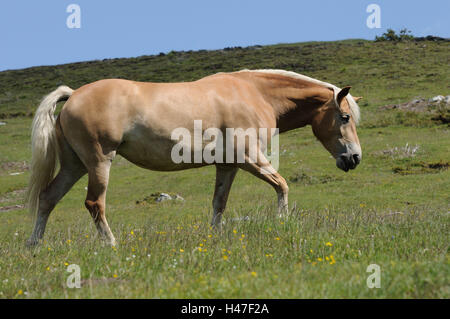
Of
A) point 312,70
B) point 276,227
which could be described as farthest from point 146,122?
point 312,70

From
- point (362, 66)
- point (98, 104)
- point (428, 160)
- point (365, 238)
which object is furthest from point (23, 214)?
point (362, 66)

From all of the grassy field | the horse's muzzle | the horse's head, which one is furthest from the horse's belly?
the horse's muzzle

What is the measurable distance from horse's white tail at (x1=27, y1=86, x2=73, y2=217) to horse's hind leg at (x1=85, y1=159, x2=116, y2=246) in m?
0.82

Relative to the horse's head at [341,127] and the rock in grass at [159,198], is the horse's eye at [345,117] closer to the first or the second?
the horse's head at [341,127]

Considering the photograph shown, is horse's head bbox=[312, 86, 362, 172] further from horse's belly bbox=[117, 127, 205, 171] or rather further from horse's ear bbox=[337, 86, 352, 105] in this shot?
horse's belly bbox=[117, 127, 205, 171]

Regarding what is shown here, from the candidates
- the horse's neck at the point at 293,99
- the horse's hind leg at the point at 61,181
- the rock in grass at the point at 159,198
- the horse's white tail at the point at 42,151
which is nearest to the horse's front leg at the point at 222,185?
the horse's neck at the point at 293,99

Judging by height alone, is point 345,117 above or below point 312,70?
Result: below

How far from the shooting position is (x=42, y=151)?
7.78m

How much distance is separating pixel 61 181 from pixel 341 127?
4888 mm

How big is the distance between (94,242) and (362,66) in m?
51.9

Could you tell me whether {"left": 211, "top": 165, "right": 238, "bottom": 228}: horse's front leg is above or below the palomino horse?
below

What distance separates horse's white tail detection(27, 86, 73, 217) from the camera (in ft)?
25.6

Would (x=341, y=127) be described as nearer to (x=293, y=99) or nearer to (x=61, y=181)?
(x=293, y=99)
